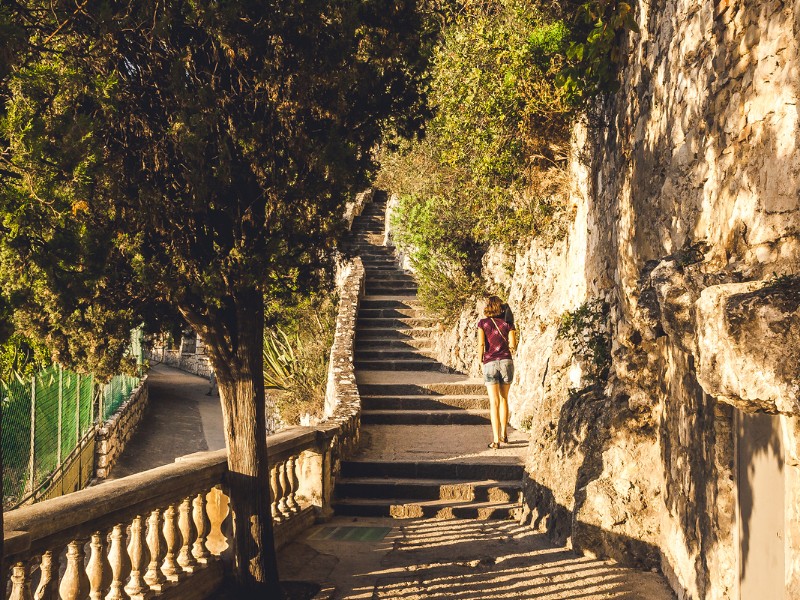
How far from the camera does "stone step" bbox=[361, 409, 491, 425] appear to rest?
40.4 ft

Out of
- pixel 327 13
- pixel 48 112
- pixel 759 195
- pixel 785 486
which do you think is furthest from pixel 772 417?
pixel 48 112

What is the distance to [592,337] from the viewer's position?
8625 millimetres

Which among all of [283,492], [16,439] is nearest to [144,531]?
[283,492]

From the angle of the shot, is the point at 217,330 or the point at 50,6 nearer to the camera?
the point at 50,6

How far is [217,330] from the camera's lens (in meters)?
5.68

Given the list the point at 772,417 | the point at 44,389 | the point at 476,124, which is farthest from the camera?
the point at 476,124

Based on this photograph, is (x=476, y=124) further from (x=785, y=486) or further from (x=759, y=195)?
(x=785, y=486)

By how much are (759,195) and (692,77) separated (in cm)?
151

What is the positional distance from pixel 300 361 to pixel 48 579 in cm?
1389

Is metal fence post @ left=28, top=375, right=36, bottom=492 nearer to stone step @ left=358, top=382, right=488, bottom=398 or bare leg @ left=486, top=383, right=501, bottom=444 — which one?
stone step @ left=358, top=382, right=488, bottom=398

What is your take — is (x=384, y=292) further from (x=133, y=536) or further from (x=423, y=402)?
(x=133, y=536)

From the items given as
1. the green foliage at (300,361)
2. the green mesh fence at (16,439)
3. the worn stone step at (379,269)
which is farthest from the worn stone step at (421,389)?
the worn stone step at (379,269)

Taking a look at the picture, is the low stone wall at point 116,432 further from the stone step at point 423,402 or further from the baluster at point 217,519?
the baluster at point 217,519

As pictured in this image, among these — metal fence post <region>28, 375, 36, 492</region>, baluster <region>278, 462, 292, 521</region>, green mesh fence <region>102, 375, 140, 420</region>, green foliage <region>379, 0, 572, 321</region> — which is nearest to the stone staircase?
baluster <region>278, 462, 292, 521</region>
